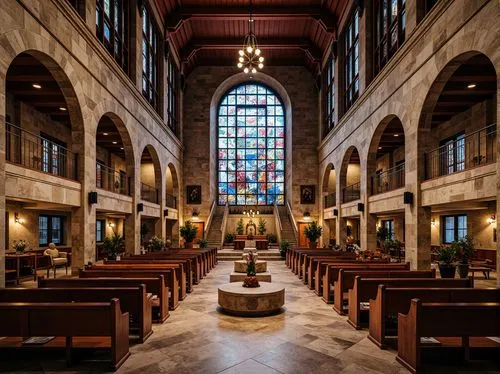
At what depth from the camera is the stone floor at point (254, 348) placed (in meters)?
4.65

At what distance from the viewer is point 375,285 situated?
661cm

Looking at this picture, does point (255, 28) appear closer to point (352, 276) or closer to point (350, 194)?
point (350, 194)

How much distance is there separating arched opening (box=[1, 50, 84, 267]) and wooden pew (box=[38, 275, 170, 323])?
7.66 ft

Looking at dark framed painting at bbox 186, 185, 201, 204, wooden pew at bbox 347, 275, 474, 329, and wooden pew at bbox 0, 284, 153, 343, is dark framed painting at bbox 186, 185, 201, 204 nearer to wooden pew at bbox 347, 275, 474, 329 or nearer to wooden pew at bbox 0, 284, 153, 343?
wooden pew at bbox 347, 275, 474, 329

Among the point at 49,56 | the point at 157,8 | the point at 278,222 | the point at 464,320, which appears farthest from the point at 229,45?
the point at 464,320

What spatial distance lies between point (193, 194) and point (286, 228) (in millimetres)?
6611

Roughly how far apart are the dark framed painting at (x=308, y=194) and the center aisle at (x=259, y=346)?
17.4 m

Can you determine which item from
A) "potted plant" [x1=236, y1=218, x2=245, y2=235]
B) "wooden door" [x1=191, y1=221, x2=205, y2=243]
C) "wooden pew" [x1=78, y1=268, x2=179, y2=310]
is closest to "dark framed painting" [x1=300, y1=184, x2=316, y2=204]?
"potted plant" [x1=236, y1=218, x2=245, y2=235]

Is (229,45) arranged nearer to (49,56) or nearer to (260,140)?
(260,140)

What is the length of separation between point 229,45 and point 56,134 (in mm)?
11815

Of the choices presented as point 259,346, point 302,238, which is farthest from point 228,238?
point 259,346

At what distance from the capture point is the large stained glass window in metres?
28.0

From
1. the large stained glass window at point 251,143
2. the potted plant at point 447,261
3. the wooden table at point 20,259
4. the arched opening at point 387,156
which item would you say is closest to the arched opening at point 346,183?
the arched opening at point 387,156

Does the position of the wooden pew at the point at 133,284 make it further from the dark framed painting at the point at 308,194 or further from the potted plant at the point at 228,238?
the dark framed painting at the point at 308,194
